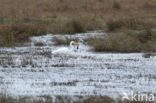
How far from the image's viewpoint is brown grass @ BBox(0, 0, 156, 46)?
20.2 meters

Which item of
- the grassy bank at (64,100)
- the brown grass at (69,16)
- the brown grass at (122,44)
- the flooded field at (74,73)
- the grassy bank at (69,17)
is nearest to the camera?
the grassy bank at (64,100)

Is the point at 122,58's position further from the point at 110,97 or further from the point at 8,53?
the point at 110,97

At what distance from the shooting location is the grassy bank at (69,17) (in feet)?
63.8

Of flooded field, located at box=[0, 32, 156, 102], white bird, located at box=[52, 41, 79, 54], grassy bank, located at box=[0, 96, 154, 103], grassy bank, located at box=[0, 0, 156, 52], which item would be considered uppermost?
grassy bank, located at box=[0, 0, 156, 52]

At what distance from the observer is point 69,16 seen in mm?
26094

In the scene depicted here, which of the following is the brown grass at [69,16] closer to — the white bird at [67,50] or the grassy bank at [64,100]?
the white bird at [67,50]

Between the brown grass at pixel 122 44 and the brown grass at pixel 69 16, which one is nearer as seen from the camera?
the brown grass at pixel 122 44

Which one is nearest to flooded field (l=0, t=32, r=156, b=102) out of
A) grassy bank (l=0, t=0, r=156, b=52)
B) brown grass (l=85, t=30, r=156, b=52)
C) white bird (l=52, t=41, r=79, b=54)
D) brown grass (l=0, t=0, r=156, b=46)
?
white bird (l=52, t=41, r=79, b=54)

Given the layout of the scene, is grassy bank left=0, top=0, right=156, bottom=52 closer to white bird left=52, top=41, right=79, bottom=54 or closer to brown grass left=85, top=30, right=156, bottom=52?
brown grass left=85, top=30, right=156, bottom=52

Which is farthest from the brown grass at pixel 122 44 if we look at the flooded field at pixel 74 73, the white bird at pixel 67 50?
the white bird at pixel 67 50

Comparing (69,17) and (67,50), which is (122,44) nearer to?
(67,50)

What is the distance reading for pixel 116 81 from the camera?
11133 mm

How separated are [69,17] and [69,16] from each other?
853mm

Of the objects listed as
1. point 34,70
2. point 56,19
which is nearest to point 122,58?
point 34,70
